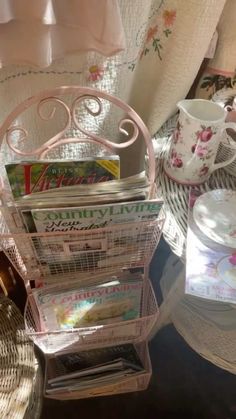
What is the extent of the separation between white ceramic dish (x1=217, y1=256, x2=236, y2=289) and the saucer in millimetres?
32

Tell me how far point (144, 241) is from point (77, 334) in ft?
0.86

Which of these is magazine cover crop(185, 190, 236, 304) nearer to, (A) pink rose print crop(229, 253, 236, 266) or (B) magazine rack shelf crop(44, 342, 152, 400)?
(A) pink rose print crop(229, 253, 236, 266)

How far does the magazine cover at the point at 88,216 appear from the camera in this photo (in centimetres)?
58

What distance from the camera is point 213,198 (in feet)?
2.46

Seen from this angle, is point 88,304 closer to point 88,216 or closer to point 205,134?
point 88,216

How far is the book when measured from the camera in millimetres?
776

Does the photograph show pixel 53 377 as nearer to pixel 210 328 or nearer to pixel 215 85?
pixel 210 328

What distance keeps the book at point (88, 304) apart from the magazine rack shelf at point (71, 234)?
22 mm

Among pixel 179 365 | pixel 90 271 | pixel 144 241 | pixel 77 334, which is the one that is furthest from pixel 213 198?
Answer: pixel 179 365

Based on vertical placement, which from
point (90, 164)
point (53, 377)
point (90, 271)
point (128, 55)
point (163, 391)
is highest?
point (128, 55)

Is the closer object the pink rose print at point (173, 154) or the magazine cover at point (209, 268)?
the magazine cover at point (209, 268)

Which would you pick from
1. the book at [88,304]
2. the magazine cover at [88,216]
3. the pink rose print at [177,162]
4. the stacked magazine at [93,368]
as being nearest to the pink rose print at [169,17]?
the pink rose print at [177,162]

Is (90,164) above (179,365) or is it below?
above

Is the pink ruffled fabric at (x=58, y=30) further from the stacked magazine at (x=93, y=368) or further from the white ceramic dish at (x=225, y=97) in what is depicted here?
the stacked magazine at (x=93, y=368)
